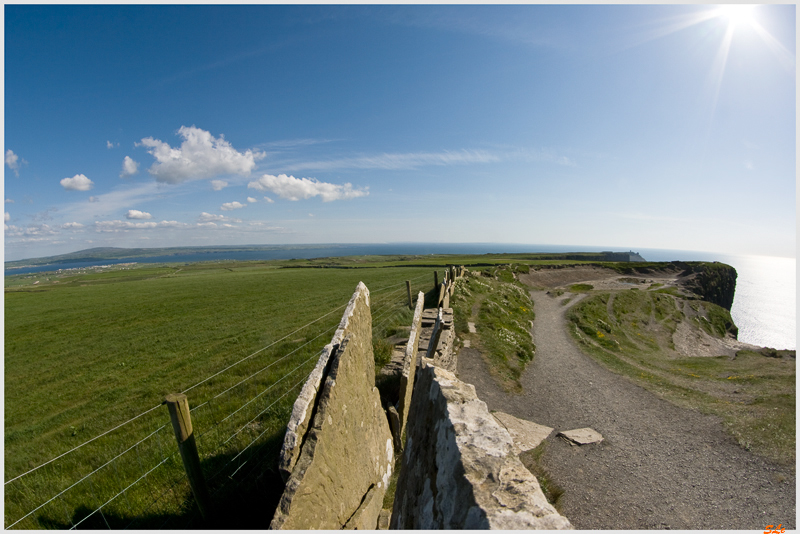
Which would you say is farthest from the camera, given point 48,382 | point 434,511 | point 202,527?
point 48,382

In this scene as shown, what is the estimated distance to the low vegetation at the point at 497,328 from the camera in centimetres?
1323

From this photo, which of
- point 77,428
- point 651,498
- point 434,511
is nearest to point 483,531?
point 434,511

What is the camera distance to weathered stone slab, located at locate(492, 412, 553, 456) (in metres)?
8.43

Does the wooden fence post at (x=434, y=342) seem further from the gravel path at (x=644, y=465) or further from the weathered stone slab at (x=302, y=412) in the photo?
the weathered stone slab at (x=302, y=412)

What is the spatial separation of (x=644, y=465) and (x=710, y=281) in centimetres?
7652

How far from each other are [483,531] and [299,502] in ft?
8.18

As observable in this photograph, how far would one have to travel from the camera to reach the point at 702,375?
15461 millimetres

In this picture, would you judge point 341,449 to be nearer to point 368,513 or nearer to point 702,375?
point 368,513

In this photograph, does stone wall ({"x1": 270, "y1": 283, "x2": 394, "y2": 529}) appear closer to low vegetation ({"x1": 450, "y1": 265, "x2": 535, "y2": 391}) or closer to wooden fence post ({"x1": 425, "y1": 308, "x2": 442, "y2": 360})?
wooden fence post ({"x1": 425, "y1": 308, "x2": 442, "y2": 360})

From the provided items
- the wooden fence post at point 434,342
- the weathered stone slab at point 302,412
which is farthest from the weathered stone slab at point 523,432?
the weathered stone slab at point 302,412

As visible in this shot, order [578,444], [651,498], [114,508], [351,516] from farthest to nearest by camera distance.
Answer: [578,444]
[651,498]
[114,508]
[351,516]

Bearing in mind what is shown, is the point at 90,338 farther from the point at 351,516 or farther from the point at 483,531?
the point at 483,531

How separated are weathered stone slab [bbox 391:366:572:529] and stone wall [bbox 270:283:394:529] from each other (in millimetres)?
867

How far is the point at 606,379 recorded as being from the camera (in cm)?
1365
